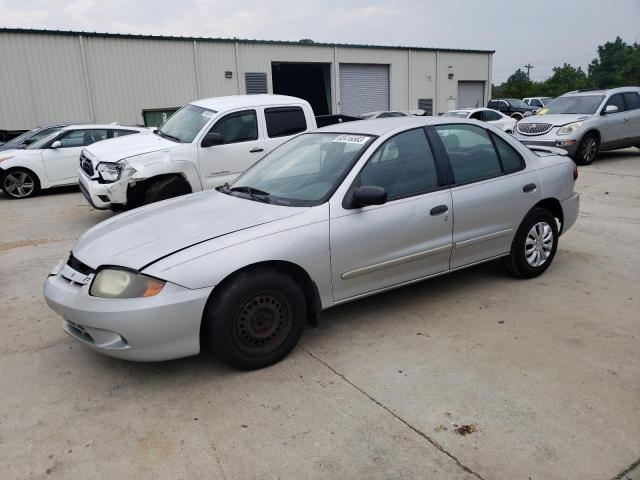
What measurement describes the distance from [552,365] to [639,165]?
1096 centimetres

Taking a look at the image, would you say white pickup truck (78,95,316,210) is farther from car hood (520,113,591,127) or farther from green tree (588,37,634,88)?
green tree (588,37,634,88)

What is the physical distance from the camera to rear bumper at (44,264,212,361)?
313 cm

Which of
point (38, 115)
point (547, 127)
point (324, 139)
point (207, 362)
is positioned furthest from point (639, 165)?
point (38, 115)

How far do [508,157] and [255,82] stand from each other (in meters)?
20.3

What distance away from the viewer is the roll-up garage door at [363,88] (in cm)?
2647

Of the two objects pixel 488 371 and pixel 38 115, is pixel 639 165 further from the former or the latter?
pixel 38 115

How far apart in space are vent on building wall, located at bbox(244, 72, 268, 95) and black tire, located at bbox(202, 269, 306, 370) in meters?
21.1

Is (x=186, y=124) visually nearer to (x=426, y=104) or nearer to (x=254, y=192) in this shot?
(x=254, y=192)

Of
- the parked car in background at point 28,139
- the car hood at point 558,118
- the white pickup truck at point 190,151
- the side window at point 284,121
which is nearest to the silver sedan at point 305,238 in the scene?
the white pickup truck at point 190,151

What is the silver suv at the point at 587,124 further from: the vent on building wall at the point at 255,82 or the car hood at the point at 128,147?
the vent on building wall at the point at 255,82

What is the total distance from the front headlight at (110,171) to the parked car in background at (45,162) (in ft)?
13.5

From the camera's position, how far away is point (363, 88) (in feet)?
88.7

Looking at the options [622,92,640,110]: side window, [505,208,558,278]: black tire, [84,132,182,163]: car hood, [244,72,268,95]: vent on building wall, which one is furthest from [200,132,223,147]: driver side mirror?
[244,72,268,95]: vent on building wall

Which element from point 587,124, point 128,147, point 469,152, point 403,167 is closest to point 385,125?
point 403,167
